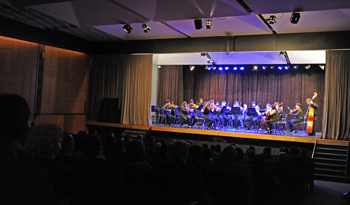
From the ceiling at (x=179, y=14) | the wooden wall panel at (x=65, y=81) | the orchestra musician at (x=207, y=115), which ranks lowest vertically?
the orchestra musician at (x=207, y=115)

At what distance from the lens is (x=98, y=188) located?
7.53 feet

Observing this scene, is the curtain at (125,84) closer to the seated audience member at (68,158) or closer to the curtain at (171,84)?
the curtain at (171,84)

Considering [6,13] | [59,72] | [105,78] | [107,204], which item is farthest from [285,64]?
[107,204]

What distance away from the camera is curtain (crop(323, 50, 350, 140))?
846 cm

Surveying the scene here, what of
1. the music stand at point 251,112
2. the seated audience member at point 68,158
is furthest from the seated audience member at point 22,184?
the music stand at point 251,112

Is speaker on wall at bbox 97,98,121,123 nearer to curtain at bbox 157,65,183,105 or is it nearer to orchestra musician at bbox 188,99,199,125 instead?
orchestra musician at bbox 188,99,199,125

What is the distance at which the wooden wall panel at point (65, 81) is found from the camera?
10609mm

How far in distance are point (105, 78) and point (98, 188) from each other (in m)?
10.1

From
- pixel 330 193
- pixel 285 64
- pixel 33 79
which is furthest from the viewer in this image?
pixel 285 64

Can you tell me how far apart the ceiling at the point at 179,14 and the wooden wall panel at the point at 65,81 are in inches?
53.2

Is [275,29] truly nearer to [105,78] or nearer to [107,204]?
[105,78]

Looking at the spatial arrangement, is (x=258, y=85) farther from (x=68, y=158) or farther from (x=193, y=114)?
(x=68, y=158)

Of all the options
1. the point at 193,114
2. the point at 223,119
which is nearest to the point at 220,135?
the point at 193,114

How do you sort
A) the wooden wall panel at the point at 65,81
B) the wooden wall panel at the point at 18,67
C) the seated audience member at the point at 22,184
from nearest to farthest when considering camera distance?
the seated audience member at the point at 22,184, the wooden wall panel at the point at 18,67, the wooden wall panel at the point at 65,81
